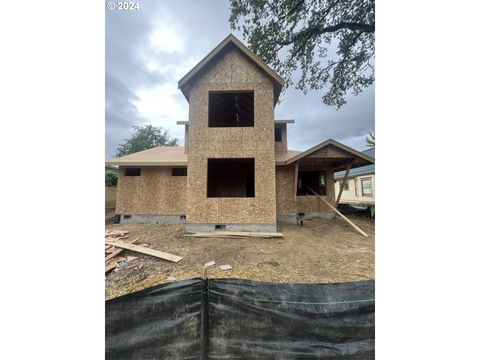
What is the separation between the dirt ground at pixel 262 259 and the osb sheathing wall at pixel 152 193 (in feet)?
6.87

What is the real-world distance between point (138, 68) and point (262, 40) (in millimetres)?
7277

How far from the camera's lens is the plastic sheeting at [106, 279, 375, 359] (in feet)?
7.41

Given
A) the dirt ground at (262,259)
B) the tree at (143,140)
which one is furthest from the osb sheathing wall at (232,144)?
the tree at (143,140)

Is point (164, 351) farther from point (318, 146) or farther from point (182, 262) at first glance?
point (318, 146)

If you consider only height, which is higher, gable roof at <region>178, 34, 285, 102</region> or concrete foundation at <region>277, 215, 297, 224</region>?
gable roof at <region>178, 34, 285, 102</region>

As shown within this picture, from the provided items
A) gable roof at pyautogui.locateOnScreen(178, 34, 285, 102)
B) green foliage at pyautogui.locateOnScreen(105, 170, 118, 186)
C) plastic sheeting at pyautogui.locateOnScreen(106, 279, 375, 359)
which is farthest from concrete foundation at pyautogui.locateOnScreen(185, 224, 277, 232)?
green foliage at pyautogui.locateOnScreen(105, 170, 118, 186)

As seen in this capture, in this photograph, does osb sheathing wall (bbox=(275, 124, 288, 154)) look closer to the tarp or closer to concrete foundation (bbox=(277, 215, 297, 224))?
concrete foundation (bbox=(277, 215, 297, 224))

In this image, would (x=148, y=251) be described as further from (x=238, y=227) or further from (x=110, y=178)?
(x=110, y=178)

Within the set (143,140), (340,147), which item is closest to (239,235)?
(340,147)

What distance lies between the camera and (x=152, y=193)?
9289 millimetres

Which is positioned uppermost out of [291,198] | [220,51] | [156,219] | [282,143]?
[220,51]

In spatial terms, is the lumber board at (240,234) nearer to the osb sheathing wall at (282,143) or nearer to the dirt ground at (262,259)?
the dirt ground at (262,259)

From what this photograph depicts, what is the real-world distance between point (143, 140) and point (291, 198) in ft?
103

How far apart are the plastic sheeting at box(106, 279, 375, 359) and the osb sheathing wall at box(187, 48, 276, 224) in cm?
460
